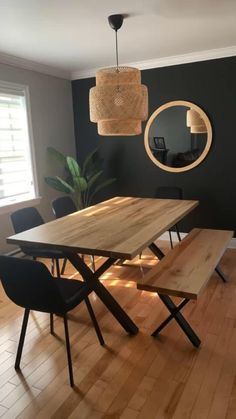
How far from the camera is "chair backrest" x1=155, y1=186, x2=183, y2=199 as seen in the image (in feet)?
12.0

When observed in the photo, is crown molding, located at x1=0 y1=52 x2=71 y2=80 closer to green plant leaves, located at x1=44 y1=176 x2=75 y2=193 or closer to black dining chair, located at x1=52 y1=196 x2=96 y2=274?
green plant leaves, located at x1=44 y1=176 x2=75 y2=193

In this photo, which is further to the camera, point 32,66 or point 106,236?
point 32,66

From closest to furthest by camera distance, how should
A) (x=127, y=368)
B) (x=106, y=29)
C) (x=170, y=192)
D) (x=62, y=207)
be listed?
1. (x=127, y=368)
2. (x=106, y=29)
3. (x=62, y=207)
4. (x=170, y=192)

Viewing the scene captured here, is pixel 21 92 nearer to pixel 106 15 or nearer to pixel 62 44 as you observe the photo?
pixel 62 44

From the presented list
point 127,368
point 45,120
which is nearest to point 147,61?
point 45,120

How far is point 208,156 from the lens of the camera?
392 centimetres

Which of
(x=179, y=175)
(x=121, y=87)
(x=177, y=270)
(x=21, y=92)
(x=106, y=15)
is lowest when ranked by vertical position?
(x=177, y=270)

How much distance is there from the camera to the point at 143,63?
13.2ft

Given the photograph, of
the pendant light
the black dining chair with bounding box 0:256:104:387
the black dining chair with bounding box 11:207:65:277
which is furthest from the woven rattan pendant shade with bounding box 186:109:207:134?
the black dining chair with bounding box 0:256:104:387

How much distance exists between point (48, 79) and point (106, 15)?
6.28 ft

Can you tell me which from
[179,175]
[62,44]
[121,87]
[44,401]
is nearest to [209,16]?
[121,87]

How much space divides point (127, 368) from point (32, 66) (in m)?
3.43

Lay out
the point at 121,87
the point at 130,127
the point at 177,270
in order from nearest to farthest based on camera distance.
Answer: the point at 177,270, the point at 121,87, the point at 130,127

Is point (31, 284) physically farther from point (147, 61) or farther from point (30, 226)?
point (147, 61)
